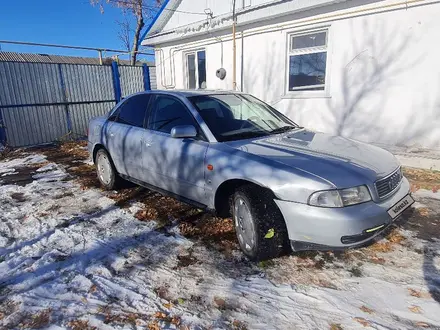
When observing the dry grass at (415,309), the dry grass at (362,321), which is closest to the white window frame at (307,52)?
the dry grass at (415,309)

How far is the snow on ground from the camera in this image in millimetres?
2141

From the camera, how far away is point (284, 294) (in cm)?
239

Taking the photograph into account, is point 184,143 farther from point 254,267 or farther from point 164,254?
point 254,267

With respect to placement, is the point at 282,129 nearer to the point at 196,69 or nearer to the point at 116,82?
the point at 196,69

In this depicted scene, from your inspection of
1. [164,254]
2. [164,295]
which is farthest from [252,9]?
[164,295]

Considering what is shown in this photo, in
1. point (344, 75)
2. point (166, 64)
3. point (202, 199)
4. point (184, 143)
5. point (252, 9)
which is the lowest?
point (202, 199)

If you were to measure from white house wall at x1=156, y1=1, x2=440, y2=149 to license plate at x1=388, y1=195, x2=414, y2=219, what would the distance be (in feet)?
11.6

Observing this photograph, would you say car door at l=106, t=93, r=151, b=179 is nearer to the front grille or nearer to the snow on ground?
the snow on ground

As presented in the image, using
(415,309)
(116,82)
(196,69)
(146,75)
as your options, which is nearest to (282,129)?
(415,309)

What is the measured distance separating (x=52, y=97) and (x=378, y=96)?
8.81 m

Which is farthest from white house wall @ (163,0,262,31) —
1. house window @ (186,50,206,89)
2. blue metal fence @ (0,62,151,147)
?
blue metal fence @ (0,62,151,147)

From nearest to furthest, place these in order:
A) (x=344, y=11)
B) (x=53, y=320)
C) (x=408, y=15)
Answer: (x=53, y=320) → (x=408, y=15) → (x=344, y=11)

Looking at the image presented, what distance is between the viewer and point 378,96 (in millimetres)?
6145

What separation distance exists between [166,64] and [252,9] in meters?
4.49
